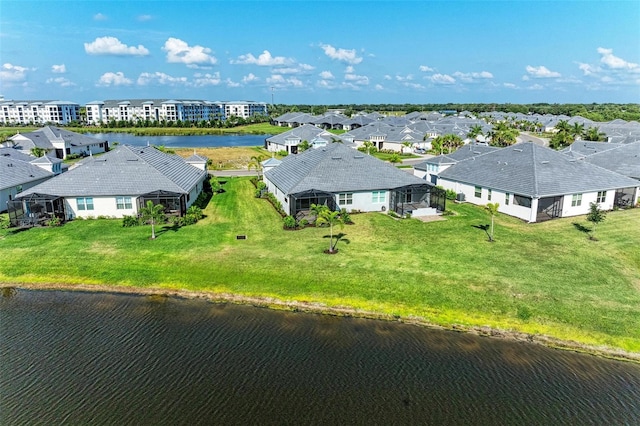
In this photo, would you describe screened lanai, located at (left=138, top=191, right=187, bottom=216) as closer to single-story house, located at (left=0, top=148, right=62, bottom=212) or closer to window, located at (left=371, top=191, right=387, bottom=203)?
single-story house, located at (left=0, top=148, right=62, bottom=212)

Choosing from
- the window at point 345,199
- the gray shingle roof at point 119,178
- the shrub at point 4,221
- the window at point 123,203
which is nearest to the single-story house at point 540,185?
the window at point 345,199

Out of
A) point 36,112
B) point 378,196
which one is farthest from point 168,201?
point 36,112

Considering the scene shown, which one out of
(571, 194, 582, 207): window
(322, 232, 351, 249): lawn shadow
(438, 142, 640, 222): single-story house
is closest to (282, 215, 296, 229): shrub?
(322, 232, 351, 249): lawn shadow

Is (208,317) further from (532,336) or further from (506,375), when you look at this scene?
(532,336)

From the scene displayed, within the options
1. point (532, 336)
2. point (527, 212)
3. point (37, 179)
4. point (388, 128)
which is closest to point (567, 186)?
point (527, 212)

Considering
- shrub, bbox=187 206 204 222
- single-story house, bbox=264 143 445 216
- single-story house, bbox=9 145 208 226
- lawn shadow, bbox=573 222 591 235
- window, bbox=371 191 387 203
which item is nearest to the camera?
lawn shadow, bbox=573 222 591 235

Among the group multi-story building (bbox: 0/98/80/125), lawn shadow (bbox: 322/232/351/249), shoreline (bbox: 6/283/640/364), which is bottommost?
shoreline (bbox: 6/283/640/364)

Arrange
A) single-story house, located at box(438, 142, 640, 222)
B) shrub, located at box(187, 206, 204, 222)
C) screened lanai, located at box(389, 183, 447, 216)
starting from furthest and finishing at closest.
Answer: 1. screened lanai, located at box(389, 183, 447, 216)
2. single-story house, located at box(438, 142, 640, 222)
3. shrub, located at box(187, 206, 204, 222)
